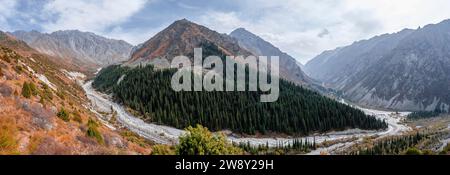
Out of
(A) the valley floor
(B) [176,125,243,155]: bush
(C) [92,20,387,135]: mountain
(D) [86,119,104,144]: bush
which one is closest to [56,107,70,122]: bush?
(D) [86,119,104,144]: bush

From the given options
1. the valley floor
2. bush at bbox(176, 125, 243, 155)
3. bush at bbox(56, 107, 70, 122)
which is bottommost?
the valley floor

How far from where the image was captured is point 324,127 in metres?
156

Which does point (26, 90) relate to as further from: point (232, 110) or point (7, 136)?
point (232, 110)

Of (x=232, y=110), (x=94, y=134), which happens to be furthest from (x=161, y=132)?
(x=94, y=134)

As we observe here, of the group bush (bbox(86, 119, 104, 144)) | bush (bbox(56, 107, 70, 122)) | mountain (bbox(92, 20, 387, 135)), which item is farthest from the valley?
bush (bbox(86, 119, 104, 144))

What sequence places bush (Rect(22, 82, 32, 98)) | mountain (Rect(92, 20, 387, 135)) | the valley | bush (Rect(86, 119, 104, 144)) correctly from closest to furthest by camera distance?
bush (Rect(86, 119, 104, 144)) → bush (Rect(22, 82, 32, 98)) → the valley → mountain (Rect(92, 20, 387, 135))

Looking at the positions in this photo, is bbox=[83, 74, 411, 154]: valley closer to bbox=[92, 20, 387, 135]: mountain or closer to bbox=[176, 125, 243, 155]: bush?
bbox=[92, 20, 387, 135]: mountain

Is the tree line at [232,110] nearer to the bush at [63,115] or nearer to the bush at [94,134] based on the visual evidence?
the bush at [63,115]

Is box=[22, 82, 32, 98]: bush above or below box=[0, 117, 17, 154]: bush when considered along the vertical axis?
above

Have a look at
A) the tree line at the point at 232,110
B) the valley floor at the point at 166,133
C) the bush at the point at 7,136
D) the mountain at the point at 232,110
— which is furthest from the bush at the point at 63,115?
the tree line at the point at 232,110

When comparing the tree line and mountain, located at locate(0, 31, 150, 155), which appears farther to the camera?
the tree line

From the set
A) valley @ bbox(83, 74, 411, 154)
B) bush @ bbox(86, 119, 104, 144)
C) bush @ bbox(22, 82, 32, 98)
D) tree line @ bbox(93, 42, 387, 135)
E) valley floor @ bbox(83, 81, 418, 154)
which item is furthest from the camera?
tree line @ bbox(93, 42, 387, 135)
